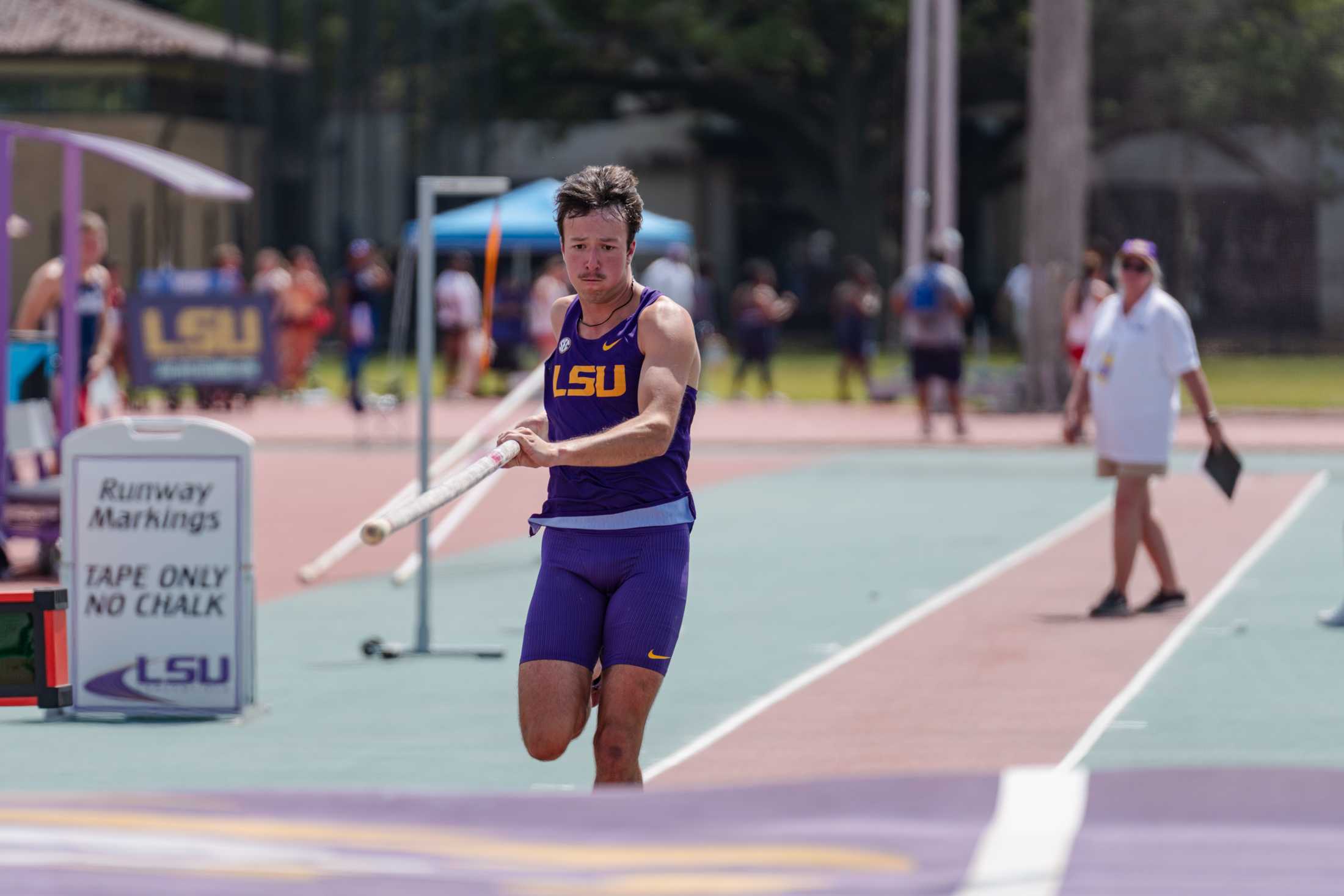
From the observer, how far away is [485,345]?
11305mm

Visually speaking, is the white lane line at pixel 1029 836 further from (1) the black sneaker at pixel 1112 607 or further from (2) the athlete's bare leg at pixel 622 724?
(1) the black sneaker at pixel 1112 607

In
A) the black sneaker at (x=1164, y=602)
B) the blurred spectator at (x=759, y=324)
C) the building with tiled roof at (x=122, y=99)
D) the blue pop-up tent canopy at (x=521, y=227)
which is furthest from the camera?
the building with tiled roof at (x=122, y=99)

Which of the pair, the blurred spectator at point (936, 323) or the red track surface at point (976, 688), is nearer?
the red track surface at point (976, 688)

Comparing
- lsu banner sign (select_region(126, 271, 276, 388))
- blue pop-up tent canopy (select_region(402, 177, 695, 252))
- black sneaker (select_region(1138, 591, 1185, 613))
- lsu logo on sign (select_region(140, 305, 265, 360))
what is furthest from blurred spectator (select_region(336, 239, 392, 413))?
black sneaker (select_region(1138, 591, 1185, 613))

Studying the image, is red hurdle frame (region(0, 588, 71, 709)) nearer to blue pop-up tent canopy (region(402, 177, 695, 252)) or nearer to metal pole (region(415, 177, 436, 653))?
metal pole (region(415, 177, 436, 653))

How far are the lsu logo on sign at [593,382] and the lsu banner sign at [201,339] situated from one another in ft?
62.0

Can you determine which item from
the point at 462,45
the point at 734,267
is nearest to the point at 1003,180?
the point at 734,267

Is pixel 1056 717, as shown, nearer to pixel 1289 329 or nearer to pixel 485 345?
pixel 485 345

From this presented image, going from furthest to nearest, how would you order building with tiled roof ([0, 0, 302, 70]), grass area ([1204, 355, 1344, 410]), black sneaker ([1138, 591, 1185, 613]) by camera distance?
building with tiled roof ([0, 0, 302, 70]), grass area ([1204, 355, 1344, 410]), black sneaker ([1138, 591, 1185, 613])

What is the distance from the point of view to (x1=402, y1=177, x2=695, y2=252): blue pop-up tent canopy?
95.4 ft

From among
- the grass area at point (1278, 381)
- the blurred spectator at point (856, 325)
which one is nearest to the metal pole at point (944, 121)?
the blurred spectator at point (856, 325)

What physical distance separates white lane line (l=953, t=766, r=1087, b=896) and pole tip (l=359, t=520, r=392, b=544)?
144cm

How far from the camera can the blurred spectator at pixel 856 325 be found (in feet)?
95.8

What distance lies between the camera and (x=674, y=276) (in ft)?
89.4
